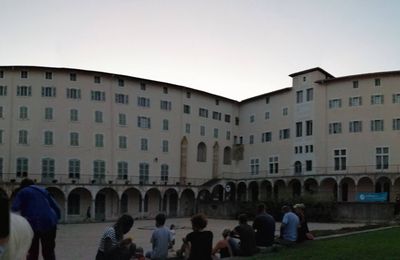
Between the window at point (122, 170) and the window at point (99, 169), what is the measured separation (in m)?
1.69

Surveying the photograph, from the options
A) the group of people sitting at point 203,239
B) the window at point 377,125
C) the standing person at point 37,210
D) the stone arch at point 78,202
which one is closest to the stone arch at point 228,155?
the stone arch at point 78,202

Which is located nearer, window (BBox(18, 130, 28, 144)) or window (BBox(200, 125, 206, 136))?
window (BBox(18, 130, 28, 144))

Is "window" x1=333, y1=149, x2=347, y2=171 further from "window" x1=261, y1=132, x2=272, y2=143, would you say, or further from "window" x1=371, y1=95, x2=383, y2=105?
"window" x1=261, y1=132, x2=272, y2=143

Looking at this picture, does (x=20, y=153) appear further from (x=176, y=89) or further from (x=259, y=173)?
(x=259, y=173)

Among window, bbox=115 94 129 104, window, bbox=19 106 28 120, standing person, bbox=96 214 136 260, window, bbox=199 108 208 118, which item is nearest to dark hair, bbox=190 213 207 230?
standing person, bbox=96 214 136 260

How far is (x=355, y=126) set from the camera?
5312 centimetres

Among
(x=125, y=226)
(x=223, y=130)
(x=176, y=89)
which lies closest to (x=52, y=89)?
(x=176, y=89)

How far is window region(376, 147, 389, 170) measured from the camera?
50500mm

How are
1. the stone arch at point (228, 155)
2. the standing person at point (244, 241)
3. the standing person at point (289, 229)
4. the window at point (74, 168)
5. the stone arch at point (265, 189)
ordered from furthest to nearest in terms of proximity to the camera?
1. the stone arch at point (228, 155)
2. the stone arch at point (265, 189)
3. the window at point (74, 168)
4. the standing person at point (289, 229)
5. the standing person at point (244, 241)

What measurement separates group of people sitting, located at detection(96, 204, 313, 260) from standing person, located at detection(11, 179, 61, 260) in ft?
3.53

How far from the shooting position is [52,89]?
52.7 meters

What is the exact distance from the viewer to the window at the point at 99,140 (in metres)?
54.0

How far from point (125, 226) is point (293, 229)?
6.27 m

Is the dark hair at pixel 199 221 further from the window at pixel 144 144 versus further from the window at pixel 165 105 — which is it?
the window at pixel 165 105
